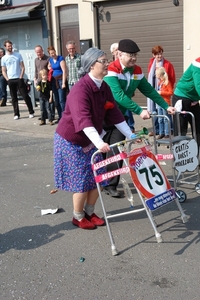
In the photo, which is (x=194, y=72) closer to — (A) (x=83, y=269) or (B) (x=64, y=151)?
(B) (x=64, y=151)

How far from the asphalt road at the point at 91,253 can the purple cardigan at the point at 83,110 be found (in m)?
1.05

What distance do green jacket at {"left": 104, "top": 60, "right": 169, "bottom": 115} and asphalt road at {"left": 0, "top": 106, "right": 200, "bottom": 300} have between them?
4.04 feet

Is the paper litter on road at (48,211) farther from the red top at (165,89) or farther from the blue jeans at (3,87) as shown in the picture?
the blue jeans at (3,87)

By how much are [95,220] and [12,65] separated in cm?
810

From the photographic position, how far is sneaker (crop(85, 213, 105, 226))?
192 inches

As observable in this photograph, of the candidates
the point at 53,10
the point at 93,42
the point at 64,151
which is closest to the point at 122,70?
the point at 64,151

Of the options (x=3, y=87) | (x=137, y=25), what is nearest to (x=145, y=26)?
(x=137, y=25)

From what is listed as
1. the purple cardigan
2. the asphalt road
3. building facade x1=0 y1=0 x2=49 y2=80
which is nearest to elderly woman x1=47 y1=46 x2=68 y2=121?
building facade x1=0 y1=0 x2=49 y2=80

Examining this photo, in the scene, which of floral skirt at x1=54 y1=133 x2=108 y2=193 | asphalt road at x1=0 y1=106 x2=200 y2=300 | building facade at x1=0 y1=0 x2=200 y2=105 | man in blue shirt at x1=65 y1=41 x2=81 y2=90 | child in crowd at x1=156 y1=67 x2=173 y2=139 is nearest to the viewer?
asphalt road at x1=0 y1=106 x2=200 y2=300

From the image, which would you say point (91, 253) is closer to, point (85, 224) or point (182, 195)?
point (85, 224)

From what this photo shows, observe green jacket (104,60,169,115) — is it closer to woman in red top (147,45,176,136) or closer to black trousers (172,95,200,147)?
black trousers (172,95,200,147)

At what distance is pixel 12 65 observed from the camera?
1204 cm

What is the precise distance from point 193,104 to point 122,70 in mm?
1292

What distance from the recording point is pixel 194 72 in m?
5.52
